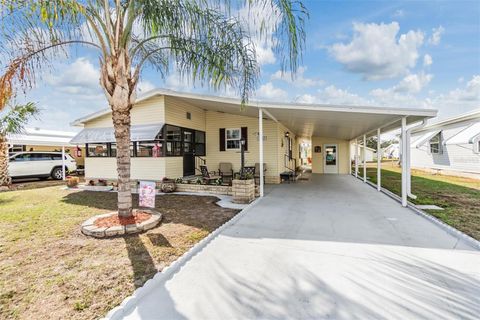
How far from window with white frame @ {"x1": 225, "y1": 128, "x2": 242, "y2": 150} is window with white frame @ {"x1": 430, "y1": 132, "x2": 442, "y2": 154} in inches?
596

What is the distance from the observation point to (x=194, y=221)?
5.43m

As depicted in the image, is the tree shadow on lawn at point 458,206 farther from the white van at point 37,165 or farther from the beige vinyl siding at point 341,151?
the white van at point 37,165

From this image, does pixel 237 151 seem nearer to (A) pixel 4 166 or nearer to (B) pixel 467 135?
(A) pixel 4 166

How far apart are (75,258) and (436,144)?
22356 mm

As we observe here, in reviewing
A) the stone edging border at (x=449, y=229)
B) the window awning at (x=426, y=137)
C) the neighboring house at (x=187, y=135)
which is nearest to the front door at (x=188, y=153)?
the neighboring house at (x=187, y=135)

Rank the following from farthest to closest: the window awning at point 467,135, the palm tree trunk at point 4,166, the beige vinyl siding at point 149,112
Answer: the window awning at point 467,135
the palm tree trunk at point 4,166
the beige vinyl siding at point 149,112

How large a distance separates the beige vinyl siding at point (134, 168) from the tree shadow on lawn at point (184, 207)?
1.58 meters

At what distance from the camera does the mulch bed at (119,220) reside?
4.84 metres

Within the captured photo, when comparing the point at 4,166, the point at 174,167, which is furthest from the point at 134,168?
the point at 4,166

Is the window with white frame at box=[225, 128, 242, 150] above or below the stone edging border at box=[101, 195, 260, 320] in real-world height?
above

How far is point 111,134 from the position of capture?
11.0 meters

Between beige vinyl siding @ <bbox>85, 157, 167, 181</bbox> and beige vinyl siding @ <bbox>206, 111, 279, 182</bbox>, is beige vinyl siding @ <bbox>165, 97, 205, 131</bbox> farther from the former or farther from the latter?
beige vinyl siding @ <bbox>85, 157, 167, 181</bbox>

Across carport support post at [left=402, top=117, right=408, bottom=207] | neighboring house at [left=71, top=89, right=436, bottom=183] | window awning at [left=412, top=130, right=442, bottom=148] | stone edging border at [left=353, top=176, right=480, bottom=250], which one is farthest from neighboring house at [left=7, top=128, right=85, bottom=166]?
window awning at [left=412, top=130, right=442, bottom=148]

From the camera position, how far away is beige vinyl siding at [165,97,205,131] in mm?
10188
